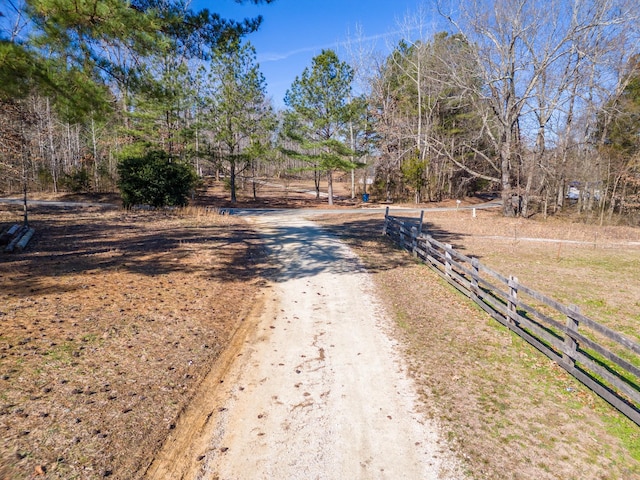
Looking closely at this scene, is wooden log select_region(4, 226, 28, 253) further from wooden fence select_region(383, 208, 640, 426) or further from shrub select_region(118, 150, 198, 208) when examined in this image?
wooden fence select_region(383, 208, 640, 426)

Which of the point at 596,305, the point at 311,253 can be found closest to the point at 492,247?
the point at 596,305

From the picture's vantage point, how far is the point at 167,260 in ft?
36.3

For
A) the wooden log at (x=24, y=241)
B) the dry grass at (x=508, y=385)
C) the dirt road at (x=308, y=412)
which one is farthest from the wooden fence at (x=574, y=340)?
the wooden log at (x=24, y=241)

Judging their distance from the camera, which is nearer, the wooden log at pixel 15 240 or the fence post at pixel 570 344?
the fence post at pixel 570 344

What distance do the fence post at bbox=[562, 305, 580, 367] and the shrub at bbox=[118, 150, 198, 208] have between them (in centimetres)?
2254

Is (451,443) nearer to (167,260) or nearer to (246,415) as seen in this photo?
(246,415)

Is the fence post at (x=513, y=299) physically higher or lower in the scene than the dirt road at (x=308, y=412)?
higher

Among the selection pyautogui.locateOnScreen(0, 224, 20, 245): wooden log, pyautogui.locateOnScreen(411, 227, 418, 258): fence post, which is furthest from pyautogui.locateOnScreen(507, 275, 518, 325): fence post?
pyautogui.locateOnScreen(0, 224, 20, 245): wooden log

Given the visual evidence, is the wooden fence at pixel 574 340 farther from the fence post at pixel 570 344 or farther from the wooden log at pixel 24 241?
the wooden log at pixel 24 241

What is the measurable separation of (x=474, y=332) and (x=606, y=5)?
2385 centimetres

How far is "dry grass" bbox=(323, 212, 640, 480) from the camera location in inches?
158

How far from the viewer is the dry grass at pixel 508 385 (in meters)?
4.00

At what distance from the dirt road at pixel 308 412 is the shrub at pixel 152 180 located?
17734mm

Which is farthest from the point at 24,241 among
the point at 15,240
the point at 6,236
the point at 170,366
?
the point at 170,366
